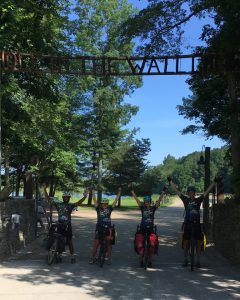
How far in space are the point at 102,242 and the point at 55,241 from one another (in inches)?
45.6

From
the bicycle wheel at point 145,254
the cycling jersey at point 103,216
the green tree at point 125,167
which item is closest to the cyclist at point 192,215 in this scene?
the bicycle wheel at point 145,254

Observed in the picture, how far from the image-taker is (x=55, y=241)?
39.5 ft

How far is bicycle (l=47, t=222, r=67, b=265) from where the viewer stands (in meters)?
12.0

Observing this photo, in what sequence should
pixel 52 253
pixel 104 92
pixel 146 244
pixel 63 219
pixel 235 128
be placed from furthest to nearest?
pixel 104 92, pixel 235 128, pixel 63 219, pixel 52 253, pixel 146 244

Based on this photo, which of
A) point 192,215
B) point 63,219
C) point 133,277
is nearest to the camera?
point 133,277

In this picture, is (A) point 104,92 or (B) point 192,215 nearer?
(B) point 192,215

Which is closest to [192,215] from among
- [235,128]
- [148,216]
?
[148,216]

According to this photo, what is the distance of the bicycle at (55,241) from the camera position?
11969 millimetres

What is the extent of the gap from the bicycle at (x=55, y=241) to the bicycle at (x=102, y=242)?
0.91 metres

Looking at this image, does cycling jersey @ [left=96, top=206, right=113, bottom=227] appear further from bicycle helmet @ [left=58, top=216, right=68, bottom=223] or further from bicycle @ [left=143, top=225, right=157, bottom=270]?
bicycle @ [left=143, top=225, right=157, bottom=270]

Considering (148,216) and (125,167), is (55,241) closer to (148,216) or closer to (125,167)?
(148,216)

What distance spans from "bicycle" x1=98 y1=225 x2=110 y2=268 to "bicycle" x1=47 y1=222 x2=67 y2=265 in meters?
0.91

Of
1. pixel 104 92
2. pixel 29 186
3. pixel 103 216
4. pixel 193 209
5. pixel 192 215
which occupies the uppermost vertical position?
pixel 104 92

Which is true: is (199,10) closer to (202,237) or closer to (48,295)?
(202,237)
